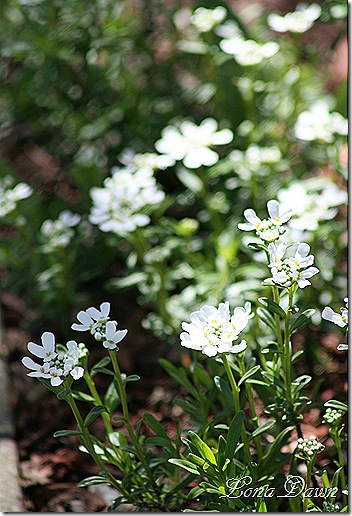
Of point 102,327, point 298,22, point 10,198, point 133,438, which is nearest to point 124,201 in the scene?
point 10,198

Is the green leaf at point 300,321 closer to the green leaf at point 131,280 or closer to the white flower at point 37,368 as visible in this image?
the white flower at point 37,368

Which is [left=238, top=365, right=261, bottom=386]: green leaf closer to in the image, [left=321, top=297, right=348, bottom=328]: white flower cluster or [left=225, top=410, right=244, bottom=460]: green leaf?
[left=225, top=410, right=244, bottom=460]: green leaf

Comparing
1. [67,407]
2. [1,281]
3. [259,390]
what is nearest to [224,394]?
[259,390]

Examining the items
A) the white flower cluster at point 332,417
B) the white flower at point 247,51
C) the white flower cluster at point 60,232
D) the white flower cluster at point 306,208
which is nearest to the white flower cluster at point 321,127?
the white flower cluster at point 306,208

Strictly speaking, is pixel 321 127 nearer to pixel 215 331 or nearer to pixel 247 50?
pixel 247 50

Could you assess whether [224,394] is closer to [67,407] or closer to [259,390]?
[259,390]
